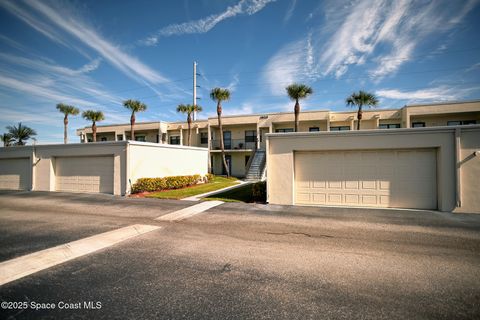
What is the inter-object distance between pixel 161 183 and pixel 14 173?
12.9 m

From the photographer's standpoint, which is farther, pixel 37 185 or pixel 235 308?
pixel 37 185

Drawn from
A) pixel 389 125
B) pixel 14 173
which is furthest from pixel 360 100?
pixel 14 173

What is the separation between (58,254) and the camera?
17.1 feet

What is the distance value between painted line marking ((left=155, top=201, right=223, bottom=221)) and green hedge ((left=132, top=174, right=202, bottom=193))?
5.57 meters

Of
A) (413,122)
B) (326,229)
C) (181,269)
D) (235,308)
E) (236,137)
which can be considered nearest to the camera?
(235,308)

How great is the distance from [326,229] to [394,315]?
4.13 m

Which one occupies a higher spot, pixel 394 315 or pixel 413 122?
pixel 413 122

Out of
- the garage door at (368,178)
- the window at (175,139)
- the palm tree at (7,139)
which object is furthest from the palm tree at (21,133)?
the garage door at (368,178)

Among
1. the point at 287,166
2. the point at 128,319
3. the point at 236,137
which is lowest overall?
the point at 128,319

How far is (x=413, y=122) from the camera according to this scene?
23.0 meters

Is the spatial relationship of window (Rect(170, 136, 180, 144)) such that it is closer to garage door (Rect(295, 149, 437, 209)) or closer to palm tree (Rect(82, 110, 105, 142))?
palm tree (Rect(82, 110, 105, 142))

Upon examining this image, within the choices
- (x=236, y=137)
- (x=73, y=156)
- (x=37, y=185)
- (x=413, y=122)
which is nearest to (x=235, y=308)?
(x=73, y=156)

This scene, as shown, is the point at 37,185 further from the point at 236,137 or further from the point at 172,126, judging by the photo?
the point at 236,137

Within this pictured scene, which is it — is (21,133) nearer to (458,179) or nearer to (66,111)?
(66,111)
